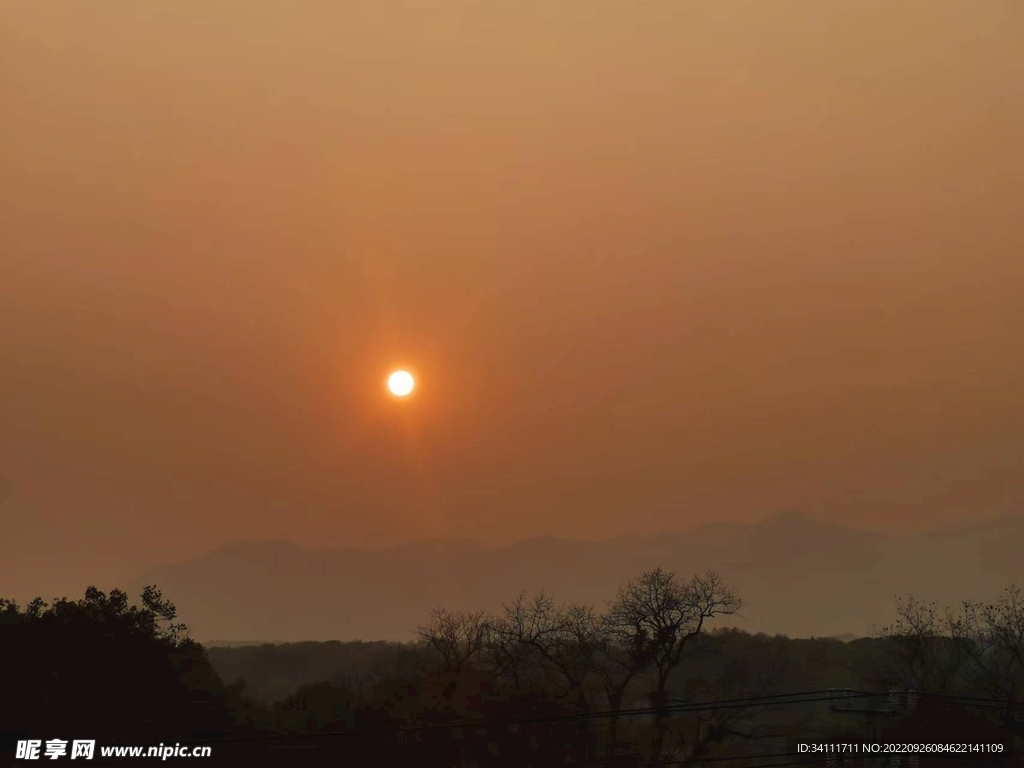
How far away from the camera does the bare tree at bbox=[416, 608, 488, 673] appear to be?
8444 cm

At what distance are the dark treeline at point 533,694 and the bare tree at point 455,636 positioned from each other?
0.87 feet

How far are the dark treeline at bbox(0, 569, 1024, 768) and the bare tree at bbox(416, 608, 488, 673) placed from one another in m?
0.27

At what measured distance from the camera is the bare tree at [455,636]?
84438 millimetres

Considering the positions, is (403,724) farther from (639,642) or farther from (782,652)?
(782,652)

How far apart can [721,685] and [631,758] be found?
2082 centimetres

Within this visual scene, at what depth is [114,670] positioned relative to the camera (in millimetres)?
59219

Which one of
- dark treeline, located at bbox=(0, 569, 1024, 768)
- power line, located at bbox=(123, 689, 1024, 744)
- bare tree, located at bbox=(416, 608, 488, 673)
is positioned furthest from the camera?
bare tree, located at bbox=(416, 608, 488, 673)

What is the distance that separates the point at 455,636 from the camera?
92.4 metres

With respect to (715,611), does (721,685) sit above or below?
below

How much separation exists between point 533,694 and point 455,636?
60.3 feet

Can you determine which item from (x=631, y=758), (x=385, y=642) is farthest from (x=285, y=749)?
(x=385, y=642)

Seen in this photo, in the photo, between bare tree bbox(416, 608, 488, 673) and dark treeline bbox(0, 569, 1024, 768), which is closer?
dark treeline bbox(0, 569, 1024, 768)

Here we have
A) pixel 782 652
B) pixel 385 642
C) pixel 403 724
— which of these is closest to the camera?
pixel 403 724

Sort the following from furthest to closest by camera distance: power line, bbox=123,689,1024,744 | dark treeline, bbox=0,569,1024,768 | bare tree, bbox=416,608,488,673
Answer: bare tree, bbox=416,608,488,673 → dark treeline, bbox=0,569,1024,768 → power line, bbox=123,689,1024,744
